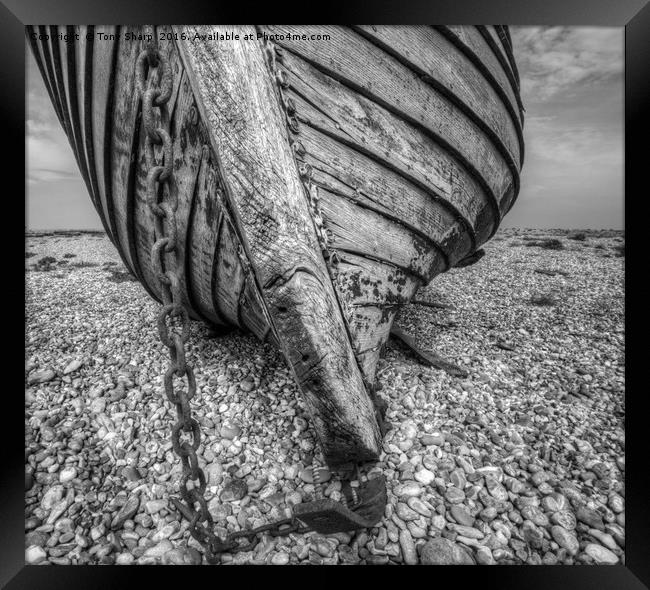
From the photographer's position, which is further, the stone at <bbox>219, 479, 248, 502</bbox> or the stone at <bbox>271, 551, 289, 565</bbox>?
the stone at <bbox>219, 479, 248, 502</bbox>

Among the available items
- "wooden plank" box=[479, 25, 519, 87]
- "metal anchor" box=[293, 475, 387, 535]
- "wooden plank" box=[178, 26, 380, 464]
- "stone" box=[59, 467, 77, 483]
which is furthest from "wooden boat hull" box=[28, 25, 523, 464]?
"stone" box=[59, 467, 77, 483]

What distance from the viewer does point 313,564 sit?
127 cm

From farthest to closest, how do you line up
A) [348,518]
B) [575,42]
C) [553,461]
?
[553,461], [575,42], [348,518]

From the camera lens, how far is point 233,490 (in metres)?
1.54

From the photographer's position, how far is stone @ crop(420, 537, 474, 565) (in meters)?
1.29

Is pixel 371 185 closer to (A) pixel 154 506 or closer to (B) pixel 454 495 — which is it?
(B) pixel 454 495

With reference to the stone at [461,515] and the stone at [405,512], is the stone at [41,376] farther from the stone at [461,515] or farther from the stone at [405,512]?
the stone at [461,515]

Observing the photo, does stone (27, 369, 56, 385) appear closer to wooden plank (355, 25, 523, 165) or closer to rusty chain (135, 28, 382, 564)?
rusty chain (135, 28, 382, 564)

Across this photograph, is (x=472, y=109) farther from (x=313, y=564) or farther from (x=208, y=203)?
(x=313, y=564)

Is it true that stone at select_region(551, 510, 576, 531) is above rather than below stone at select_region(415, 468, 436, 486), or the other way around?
below

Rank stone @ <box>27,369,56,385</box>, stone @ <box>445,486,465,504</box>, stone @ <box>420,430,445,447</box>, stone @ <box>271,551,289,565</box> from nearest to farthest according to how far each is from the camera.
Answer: stone @ <box>271,551,289,565</box> → stone @ <box>445,486,465,504</box> → stone @ <box>420,430,445,447</box> → stone @ <box>27,369,56,385</box>

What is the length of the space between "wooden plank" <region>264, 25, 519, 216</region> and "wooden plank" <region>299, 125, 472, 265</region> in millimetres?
224

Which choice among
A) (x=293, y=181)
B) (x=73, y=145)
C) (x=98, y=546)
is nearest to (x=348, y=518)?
(x=98, y=546)
